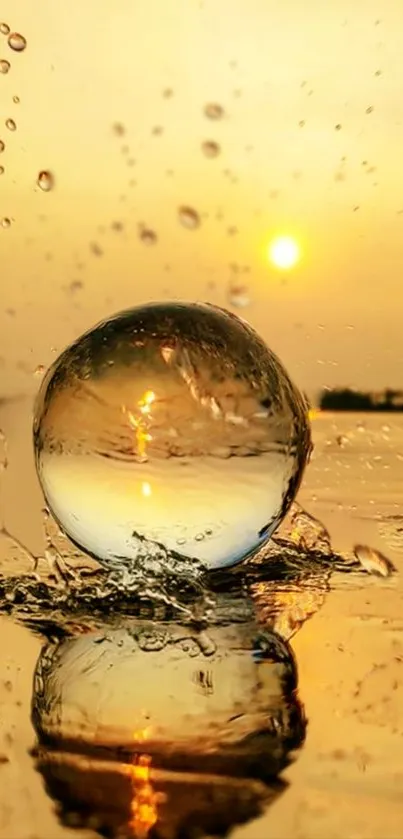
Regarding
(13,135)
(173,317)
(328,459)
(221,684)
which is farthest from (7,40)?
(221,684)

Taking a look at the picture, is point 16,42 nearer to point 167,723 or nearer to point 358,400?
point 358,400

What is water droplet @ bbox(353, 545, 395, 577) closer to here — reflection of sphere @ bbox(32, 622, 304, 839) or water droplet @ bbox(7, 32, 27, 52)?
reflection of sphere @ bbox(32, 622, 304, 839)

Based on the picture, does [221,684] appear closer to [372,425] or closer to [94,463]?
[94,463]

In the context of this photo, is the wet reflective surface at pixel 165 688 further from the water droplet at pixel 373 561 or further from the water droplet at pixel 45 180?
the water droplet at pixel 45 180

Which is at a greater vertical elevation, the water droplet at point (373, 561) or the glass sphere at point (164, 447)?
the glass sphere at point (164, 447)

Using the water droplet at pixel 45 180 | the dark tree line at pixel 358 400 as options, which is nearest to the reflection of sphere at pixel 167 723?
the water droplet at pixel 45 180

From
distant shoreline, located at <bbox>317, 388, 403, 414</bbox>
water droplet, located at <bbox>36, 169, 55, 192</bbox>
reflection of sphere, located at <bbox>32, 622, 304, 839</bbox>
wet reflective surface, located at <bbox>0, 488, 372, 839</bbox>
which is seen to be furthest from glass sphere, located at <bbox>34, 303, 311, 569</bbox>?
distant shoreline, located at <bbox>317, 388, 403, 414</bbox>
